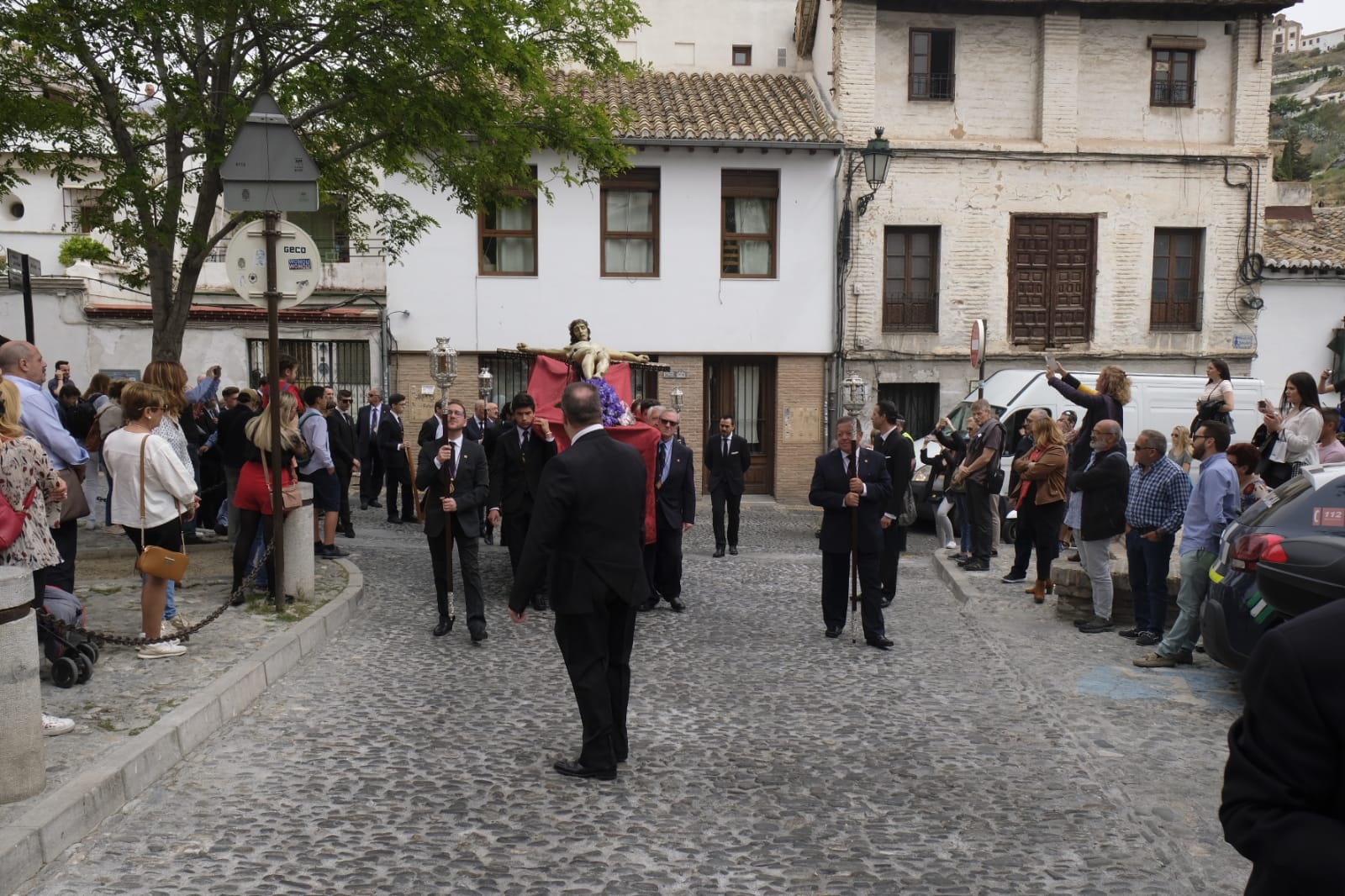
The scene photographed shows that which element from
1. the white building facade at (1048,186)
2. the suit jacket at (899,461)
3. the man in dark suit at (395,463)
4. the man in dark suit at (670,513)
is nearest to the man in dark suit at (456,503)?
the man in dark suit at (670,513)

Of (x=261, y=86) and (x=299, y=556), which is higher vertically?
(x=261, y=86)

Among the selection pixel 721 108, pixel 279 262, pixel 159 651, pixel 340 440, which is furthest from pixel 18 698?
pixel 721 108

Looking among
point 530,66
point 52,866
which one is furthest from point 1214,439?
point 52,866

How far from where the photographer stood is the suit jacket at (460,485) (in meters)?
8.87

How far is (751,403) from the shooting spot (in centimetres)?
2253

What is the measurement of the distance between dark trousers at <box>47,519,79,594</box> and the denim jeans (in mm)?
7588

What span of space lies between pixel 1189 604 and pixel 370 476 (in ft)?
40.5

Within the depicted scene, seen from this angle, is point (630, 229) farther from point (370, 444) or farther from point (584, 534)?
point (584, 534)

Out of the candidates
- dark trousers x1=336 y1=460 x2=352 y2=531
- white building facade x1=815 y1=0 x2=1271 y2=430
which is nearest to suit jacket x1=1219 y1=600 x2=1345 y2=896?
dark trousers x1=336 y1=460 x2=352 y2=531

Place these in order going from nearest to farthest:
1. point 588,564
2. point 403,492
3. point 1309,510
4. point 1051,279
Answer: point 588,564, point 1309,510, point 403,492, point 1051,279

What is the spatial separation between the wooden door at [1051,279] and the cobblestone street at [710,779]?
46.9 feet

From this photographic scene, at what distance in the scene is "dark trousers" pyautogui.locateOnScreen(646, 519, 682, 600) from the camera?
10406mm

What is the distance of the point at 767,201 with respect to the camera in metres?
22.1

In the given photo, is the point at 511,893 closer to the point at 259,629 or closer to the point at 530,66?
the point at 259,629
